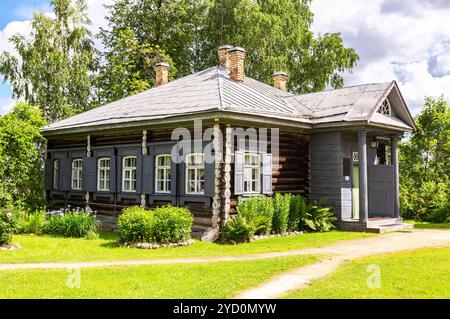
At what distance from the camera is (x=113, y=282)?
7.99 m

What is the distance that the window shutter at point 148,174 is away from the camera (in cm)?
1512

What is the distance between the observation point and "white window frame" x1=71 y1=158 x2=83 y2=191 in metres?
18.6

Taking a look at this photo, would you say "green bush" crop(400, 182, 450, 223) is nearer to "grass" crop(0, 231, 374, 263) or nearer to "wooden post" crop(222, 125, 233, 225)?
"grass" crop(0, 231, 374, 263)

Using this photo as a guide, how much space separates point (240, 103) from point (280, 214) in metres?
3.56

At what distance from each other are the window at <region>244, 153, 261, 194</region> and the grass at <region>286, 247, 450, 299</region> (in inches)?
190

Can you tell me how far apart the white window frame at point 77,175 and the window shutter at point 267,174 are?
7829 mm

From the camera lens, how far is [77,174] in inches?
738

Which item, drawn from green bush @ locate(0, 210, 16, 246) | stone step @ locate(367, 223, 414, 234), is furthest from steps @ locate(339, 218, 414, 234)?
green bush @ locate(0, 210, 16, 246)

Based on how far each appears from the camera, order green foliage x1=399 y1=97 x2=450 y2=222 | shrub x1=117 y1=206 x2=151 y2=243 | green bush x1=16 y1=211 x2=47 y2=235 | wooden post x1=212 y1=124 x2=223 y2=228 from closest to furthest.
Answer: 1. shrub x1=117 y1=206 x2=151 y2=243
2. wooden post x1=212 y1=124 x2=223 y2=228
3. green bush x1=16 y1=211 x2=47 y2=235
4. green foliage x1=399 y1=97 x2=450 y2=222

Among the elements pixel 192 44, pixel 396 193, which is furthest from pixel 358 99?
pixel 192 44

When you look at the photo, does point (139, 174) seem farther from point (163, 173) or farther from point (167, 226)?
point (167, 226)

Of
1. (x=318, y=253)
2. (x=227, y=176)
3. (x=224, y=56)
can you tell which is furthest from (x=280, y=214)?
(x=224, y=56)
